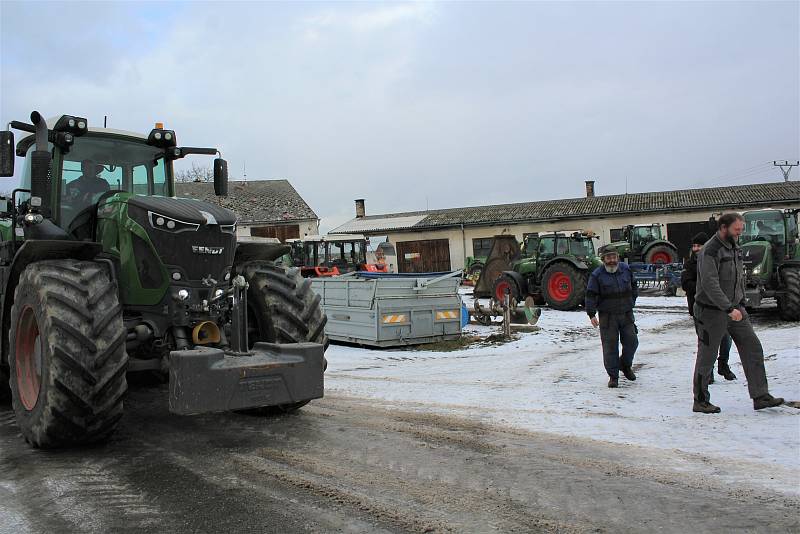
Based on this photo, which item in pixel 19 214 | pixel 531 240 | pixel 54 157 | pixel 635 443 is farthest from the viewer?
pixel 531 240

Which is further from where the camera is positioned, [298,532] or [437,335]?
[437,335]

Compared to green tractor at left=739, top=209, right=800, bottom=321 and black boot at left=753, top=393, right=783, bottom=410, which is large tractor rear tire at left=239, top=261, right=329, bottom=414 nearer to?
black boot at left=753, top=393, right=783, bottom=410

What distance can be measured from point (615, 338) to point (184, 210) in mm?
4891

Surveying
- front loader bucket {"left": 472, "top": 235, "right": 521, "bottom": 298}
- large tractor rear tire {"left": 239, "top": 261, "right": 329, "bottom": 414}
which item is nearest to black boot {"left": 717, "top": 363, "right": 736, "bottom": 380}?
large tractor rear tire {"left": 239, "top": 261, "right": 329, "bottom": 414}

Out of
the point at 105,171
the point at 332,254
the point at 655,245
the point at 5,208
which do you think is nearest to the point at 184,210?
the point at 105,171

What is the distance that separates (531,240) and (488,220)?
52.5ft

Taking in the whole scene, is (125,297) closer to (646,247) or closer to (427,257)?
(646,247)

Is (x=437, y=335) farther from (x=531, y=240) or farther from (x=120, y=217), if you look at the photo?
(x=531, y=240)

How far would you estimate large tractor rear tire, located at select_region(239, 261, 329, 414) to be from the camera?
5531 mm

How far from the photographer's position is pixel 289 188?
136 ft

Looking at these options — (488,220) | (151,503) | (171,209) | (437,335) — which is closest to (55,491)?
(151,503)

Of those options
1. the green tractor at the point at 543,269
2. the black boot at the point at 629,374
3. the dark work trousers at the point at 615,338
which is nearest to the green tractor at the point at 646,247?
the green tractor at the point at 543,269

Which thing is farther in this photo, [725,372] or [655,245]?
[655,245]

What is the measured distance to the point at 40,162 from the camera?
16.7 ft
